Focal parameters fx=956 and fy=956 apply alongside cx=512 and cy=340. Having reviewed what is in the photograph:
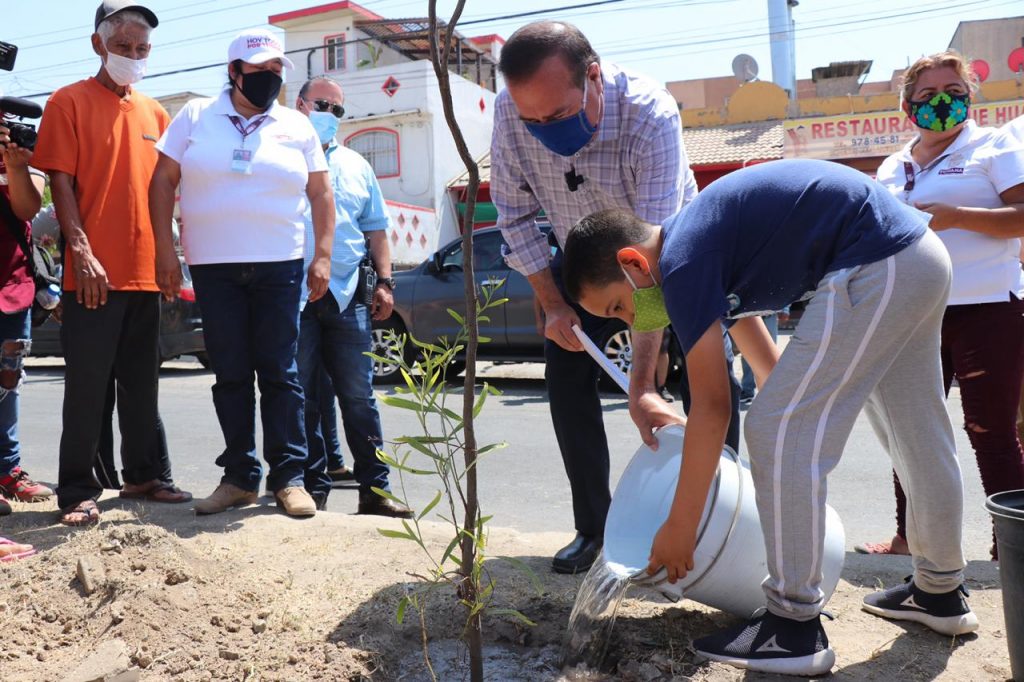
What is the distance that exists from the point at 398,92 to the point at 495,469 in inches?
908

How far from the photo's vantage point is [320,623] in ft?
9.80

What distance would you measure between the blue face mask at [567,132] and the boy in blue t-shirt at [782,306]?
67 cm

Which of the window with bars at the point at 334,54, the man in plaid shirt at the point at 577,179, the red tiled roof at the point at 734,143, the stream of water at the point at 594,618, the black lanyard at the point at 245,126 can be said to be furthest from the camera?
the window with bars at the point at 334,54

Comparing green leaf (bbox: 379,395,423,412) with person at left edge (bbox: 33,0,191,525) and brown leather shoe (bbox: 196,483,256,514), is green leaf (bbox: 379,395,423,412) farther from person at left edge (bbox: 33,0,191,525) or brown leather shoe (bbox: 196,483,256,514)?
person at left edge (bbox: 33,0,191,525)

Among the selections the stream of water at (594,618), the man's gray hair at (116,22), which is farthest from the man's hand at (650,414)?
the man's gray hair at (116,22)

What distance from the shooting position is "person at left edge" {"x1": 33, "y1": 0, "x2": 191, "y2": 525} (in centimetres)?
407

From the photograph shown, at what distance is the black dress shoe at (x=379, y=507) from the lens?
4543 mm

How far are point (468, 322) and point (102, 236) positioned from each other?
2486 millimetres

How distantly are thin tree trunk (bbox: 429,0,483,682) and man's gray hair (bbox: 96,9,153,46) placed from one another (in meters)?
2.45

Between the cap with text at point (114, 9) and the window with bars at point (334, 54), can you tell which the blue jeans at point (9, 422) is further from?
the window with bars at point (334, 54)

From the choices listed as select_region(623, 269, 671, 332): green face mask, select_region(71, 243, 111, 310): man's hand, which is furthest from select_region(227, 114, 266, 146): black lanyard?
select_region(623, 269, 671, 332): green face mask

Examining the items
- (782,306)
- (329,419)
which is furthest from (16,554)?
(782,306)

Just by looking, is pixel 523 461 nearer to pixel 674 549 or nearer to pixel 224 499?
pixel 224 499

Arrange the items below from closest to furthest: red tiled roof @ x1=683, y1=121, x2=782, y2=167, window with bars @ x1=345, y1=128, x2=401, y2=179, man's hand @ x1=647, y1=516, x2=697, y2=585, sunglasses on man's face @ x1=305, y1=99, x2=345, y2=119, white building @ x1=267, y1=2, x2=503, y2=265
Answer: man's hand @ x1=647, y1=516, x2=697, y2=585 → sunglasses on man's face @ x1=305, y1=99, x2=345, y2=119 → red tiled roof @ x1=683, y1=121, x2=782, y2=167 → white building @ x1=267, y1=2, x2=503, y2=265 → window with bars @ x1=345, y1=128, x2=401, y2=179
